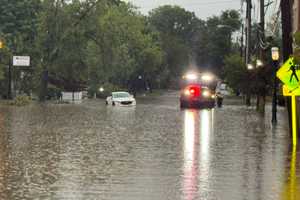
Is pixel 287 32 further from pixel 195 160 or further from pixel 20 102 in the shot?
pixel 20 102

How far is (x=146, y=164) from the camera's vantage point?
17.4 meters

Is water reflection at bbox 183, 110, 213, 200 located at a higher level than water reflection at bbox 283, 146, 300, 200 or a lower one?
higher

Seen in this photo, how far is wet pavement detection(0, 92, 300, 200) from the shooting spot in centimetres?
1314

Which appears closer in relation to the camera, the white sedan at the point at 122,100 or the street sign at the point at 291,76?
the street sign at the point at 291,76

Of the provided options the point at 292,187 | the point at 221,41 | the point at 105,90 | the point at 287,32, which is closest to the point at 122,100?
the point at 105,90

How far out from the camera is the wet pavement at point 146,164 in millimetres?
13141

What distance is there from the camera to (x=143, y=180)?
1460 centimetres

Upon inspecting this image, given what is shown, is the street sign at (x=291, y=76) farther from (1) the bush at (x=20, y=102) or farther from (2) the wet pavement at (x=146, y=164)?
(1) the bush at (x=20, y=102)

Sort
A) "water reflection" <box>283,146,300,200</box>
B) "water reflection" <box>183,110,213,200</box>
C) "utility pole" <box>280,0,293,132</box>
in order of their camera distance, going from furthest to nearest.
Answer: "utility pole" <box>280,0,293,132</box> < "water reflection" <box>183,110,213,200</box> < "water reflection" <box>283,146,300,200</box>

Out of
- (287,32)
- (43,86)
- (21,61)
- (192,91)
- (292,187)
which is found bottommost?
(292,187)

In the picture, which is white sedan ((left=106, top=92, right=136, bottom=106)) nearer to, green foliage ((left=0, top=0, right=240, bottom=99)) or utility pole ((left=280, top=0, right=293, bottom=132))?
green foliage ((left=0, top=0, right=240, bottom=99))

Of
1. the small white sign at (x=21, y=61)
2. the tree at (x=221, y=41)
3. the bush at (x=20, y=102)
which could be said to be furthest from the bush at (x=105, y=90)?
the tree at (x=221, y=41)

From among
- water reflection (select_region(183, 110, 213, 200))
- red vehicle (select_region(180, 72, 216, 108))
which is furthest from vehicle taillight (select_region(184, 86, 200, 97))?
water reflection (select_region(183, 110, 213, 200))

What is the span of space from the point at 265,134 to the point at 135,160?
35.5 feet
